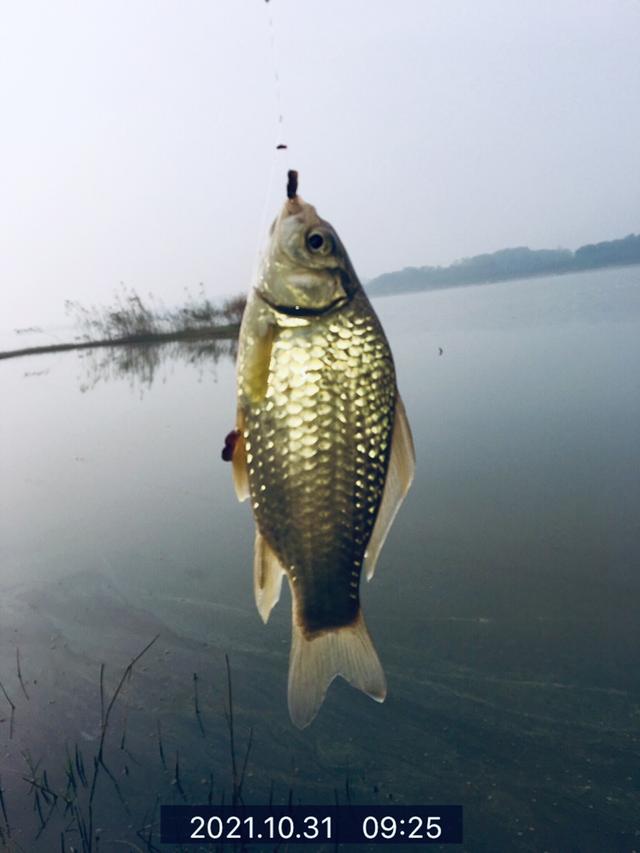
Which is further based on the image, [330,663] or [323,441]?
[330,663]

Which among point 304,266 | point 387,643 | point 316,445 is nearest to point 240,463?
point 316,445

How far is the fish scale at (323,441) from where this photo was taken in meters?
1.44

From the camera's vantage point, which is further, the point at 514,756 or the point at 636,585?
the point at 636,585

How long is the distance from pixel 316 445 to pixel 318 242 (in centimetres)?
54

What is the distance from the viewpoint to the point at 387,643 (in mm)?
4031

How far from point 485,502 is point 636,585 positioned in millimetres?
1780

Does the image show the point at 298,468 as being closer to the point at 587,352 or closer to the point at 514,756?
the point at 514,756

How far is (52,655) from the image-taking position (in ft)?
13.9

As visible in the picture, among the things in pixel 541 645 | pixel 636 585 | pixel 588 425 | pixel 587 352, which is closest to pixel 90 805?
pixel 541 645

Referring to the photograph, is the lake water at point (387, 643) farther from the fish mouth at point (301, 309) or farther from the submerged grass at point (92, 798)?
the fish mouth at point (301, 309)

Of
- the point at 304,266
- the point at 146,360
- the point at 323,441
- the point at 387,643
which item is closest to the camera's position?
the point at 323,441

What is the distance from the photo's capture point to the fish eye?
1.57m

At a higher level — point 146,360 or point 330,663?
point 146,360

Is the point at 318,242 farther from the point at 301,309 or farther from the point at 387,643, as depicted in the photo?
the point at 387,643
